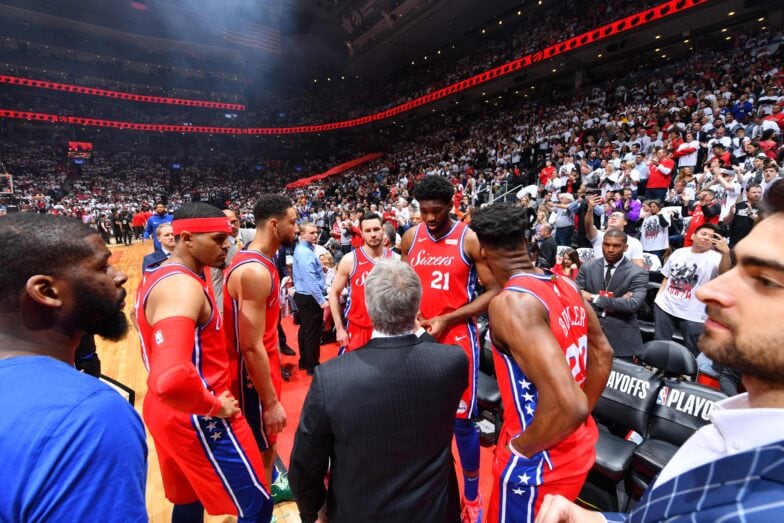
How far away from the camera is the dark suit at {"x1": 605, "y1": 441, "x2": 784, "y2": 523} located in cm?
62

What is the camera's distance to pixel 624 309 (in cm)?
353

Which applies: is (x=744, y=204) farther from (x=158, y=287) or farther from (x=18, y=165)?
(x=18, y=165)

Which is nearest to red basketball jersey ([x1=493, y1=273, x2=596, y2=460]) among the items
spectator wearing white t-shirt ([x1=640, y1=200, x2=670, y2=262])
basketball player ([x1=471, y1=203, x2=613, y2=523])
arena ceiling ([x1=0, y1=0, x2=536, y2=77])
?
basketball player ([x1=471, y1=203, x2=613, y2=523])

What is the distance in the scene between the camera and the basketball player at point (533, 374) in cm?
152

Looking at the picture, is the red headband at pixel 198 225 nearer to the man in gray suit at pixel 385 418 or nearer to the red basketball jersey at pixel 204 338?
the red basketball jersey at pixel 204 338

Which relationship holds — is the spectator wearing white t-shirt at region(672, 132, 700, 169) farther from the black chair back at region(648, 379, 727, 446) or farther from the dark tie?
the black chair back at region(648, 379, 727, 446)

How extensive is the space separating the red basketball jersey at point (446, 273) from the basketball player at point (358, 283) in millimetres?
582

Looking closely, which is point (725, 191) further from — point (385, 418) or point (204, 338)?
point (204, 338)

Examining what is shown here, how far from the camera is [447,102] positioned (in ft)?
86.8

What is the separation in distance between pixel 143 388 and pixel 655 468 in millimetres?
4851

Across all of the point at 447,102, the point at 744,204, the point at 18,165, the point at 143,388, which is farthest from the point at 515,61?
the point at 18,165

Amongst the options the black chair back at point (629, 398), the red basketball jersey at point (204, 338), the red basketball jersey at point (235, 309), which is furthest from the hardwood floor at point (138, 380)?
the black chair back at point (629, 398)

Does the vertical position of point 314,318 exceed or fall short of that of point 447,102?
it falls short

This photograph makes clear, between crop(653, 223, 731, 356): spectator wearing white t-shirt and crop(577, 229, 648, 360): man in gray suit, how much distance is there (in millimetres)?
574
